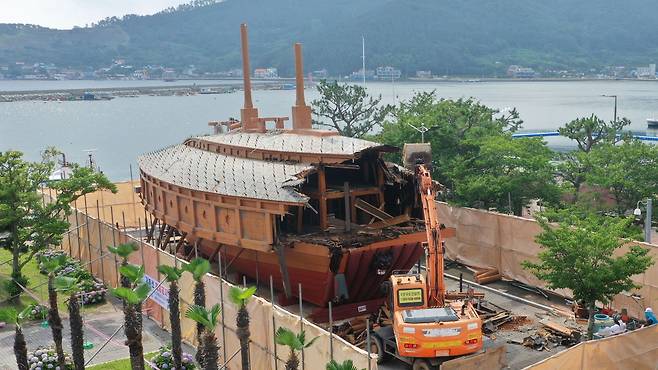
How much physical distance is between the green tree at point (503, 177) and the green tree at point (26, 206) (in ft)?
59.7

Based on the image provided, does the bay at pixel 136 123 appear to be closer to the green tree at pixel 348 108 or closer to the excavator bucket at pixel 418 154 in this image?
the green tree at pixel 348 108

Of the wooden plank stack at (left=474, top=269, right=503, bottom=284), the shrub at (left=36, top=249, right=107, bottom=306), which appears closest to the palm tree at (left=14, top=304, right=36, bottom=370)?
the shrub at (left=36, top=249, right=107, bottom=306)

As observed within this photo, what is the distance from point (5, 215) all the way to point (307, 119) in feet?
47.2

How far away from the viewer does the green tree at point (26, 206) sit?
25.5 metres

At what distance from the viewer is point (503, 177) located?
109ft

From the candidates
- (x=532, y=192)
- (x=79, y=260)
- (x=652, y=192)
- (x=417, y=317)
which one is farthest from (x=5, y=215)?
(x=652, y=192)

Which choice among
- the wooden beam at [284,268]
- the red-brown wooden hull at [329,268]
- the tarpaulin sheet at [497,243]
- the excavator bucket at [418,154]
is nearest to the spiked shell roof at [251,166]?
the wooden beam at [284,268]

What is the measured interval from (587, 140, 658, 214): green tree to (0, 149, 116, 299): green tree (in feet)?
77.5

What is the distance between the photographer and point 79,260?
3156 cm

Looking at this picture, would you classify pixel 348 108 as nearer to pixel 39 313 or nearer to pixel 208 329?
pixel 39 313

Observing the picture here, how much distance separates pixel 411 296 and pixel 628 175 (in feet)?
61.2

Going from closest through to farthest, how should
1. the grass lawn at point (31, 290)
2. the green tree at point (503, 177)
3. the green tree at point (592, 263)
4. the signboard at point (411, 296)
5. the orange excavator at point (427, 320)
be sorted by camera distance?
the orange excavator at point (427, 320), the signboard at point (411, 296), the green tree at point (592, 263), the grass lawn at point (31, 290), the green tree at point (503, 177)

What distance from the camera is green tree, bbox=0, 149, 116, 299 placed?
2552 cm

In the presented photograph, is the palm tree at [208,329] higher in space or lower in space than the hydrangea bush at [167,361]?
higher
